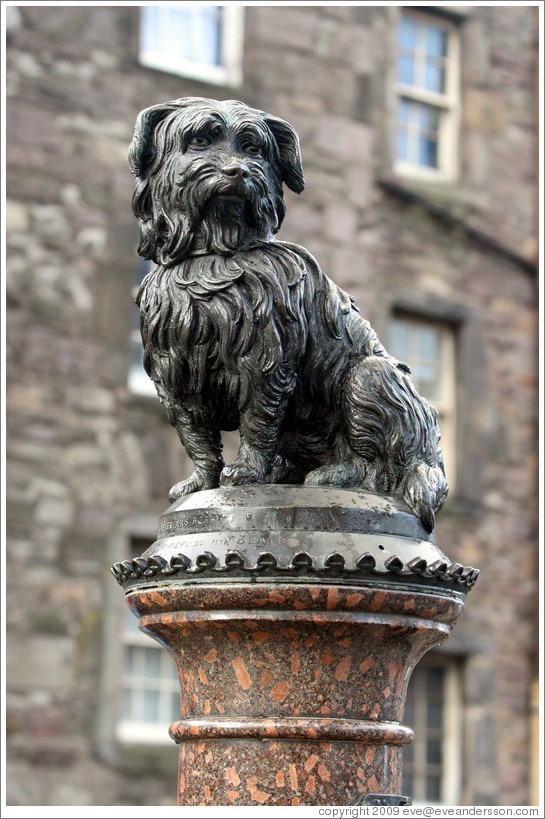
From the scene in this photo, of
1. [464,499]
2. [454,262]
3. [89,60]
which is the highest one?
[89,60]

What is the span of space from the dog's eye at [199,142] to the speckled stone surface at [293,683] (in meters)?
1.02

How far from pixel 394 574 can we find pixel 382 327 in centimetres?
1023

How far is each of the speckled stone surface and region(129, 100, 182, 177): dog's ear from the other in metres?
1.01

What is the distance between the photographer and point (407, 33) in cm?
1397

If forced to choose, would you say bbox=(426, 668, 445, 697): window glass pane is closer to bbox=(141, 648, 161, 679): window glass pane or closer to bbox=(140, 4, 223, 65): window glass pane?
bbox=(141, 648, 161, 679): window glass pane

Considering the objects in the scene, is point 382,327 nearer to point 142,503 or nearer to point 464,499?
point 464,499

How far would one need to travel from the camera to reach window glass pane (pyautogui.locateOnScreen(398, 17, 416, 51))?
45.8 feet

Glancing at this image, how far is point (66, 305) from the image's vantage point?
1105 cm

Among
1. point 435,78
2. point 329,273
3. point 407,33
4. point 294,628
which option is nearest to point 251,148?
point 294,628

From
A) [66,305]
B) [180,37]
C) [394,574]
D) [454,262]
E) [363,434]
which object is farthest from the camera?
[454,262]

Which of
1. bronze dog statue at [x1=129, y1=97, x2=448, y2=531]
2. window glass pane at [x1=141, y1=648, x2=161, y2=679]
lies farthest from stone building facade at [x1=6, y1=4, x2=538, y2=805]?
bronze dog statue at [x1=129, y1=97, x2=448, y2=531]

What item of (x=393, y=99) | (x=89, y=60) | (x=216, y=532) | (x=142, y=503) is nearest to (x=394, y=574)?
(x=216, y=532)

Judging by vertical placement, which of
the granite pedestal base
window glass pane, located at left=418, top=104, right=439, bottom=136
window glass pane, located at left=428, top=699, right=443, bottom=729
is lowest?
window glass pane, located at left=428, top=699, right=443, bottom=729

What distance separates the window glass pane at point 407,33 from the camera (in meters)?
13.9
